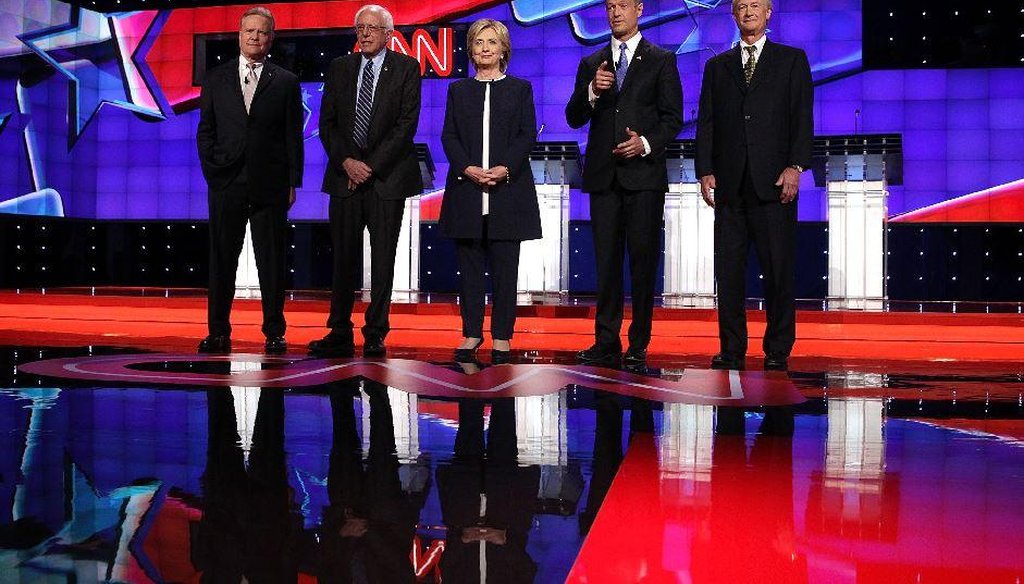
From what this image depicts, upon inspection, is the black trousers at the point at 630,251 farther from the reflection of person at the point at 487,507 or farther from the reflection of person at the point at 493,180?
the reflection of person at the point at 487,507

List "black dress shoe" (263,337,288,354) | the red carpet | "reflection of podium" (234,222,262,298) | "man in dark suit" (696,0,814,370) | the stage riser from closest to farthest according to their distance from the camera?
"man in dark suit" (696,0,814,370) → "black dress shoe" (263,337,288,354) → the red carpet → "reflection of podium" (234,222,262,298) → the stage riser

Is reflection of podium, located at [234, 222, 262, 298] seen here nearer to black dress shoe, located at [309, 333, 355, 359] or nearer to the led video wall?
black dress shoe, located at [309, 333, 355, 359]

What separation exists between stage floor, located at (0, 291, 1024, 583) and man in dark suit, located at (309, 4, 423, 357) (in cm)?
35

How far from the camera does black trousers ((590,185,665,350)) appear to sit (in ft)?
12.4

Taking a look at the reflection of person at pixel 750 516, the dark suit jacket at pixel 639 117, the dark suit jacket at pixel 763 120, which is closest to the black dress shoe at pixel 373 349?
the dark suit jacket at pixel 639 117

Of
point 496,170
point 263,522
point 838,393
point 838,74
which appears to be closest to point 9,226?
point 496,170

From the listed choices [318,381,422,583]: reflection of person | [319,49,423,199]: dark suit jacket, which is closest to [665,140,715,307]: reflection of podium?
[319,49,423,199]: dark suit jacket

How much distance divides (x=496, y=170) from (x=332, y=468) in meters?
2.10

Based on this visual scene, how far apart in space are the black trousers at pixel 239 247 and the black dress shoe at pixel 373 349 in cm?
40

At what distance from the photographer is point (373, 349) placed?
12.9 ft

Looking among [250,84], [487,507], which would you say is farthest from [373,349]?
[487,507]

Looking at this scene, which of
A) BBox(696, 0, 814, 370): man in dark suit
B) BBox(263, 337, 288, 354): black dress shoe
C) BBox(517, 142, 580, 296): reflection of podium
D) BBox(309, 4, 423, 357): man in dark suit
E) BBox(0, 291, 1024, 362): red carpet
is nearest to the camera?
BBox(696, 0, 814, 370): man in dark suit

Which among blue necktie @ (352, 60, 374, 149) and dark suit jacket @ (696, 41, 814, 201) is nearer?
dark suit jacket @ (696, 41, 814, 201)

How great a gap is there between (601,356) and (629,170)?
687 millimetres
